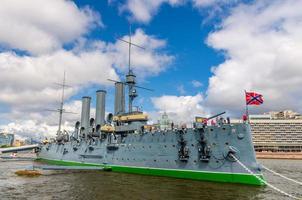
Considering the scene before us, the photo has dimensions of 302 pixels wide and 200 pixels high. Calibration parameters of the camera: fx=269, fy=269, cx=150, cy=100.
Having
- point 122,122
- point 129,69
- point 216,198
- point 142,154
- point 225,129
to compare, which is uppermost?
point 129,69

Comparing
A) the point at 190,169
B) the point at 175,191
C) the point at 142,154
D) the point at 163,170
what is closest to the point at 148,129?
the point at 142,154

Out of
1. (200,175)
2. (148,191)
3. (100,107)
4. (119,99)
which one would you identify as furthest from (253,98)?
(100,107)

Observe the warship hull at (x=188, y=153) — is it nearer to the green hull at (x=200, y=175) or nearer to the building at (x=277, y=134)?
the green hull at (x=200, y=175)

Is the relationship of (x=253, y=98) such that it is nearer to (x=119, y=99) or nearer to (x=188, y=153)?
(x=188, y=153)

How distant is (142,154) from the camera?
30844 millimetres

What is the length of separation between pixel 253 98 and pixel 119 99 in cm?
2328

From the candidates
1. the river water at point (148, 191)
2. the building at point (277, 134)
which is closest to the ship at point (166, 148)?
the river water at point (148, 191)

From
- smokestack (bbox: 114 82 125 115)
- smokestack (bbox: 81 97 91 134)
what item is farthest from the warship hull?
smokestack (bbox: 81 97 91 134)

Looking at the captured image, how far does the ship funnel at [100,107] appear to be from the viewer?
43844 millimetres

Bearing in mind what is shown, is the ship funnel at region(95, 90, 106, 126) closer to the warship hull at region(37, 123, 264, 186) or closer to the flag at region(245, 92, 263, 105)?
the warship hull at region(37, 123, 264, 186)

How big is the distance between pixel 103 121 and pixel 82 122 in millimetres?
7222

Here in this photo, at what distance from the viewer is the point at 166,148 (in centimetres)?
2848

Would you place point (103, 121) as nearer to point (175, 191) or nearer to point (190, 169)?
point (190, 169)

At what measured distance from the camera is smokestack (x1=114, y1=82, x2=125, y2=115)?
4171 cm
